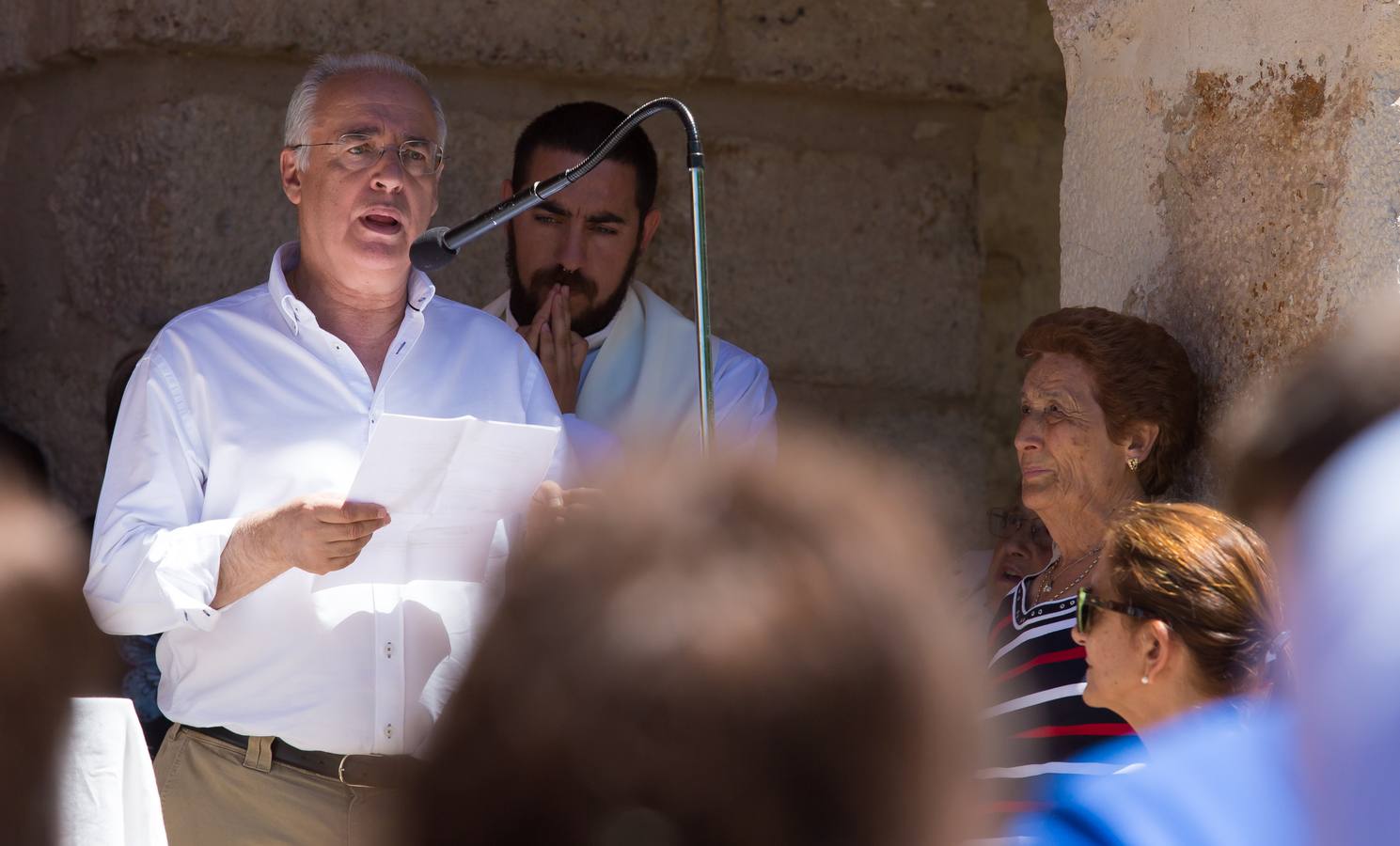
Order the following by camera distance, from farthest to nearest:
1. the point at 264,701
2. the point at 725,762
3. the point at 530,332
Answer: the point at 530,332 < the point at 264,701 < the point at 725,762

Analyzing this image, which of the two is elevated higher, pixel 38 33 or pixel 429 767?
pixel 38 33

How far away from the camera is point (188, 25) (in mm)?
3441

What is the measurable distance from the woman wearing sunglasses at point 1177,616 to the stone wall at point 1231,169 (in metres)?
0.47

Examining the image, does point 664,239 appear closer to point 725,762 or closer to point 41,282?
point 41,282

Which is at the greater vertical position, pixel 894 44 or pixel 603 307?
pixel 894 44

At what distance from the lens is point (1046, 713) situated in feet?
7.26

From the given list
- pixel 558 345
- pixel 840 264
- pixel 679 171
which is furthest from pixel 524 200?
pixel 840 264

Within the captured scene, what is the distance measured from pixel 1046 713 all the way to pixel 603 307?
1286mm

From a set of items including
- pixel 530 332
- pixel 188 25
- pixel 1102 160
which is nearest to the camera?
pixel 1102 160

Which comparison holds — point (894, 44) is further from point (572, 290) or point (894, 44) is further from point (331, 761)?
point (331, 761)

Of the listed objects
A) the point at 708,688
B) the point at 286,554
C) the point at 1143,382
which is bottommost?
the point at 708,688

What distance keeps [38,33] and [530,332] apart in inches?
55.4

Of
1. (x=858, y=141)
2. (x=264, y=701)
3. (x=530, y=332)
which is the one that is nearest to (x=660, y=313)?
(x=530, y=332)

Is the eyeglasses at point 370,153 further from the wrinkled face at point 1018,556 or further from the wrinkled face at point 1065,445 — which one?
the wrinkled face at point 1018,556
